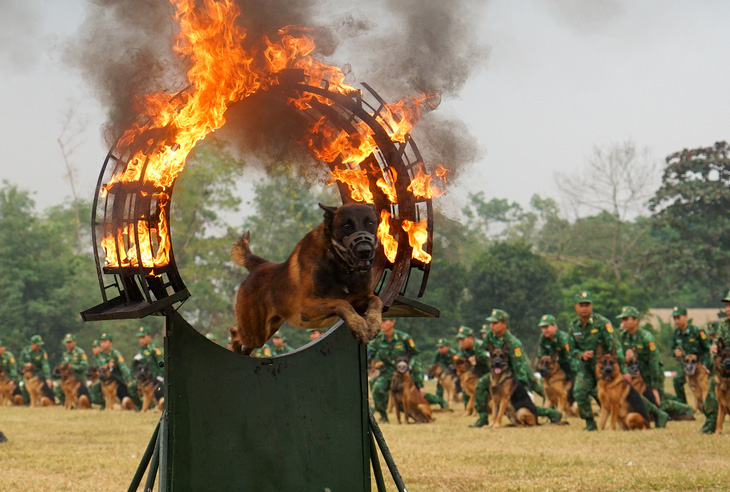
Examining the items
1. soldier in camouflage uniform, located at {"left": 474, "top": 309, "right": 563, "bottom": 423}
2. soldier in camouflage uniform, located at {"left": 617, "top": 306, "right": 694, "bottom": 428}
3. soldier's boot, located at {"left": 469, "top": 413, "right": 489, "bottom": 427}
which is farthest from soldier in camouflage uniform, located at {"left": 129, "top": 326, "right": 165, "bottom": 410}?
soldier in camouflage uniform, located at {"left": 617, "top": 306, "right": 694, "bottom": 428}

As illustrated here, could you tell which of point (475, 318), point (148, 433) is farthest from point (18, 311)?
point (148, 433)

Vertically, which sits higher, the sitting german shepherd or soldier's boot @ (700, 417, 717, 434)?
the sitting german shepherd

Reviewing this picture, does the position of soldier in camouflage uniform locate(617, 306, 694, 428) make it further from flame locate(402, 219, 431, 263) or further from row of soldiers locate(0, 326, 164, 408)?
flame locate(402, 219, 431, 263)

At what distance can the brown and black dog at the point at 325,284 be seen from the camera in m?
6.21

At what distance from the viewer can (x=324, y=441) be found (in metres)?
6.99

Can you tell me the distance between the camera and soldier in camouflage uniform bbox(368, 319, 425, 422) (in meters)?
19.1

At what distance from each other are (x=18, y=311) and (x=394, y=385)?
85.1ft

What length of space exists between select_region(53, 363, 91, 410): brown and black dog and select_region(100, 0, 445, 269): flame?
64.6 feet

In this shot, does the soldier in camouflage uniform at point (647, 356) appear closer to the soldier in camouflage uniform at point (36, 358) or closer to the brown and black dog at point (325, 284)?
the brown and black dog at point (325, 284)

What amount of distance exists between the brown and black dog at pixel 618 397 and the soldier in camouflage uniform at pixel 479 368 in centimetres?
241

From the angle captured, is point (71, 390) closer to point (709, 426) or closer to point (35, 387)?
point (35, 387)

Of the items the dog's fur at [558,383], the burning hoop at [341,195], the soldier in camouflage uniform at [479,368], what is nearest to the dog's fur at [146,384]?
the soldier in camouflage uniform at [479,368]

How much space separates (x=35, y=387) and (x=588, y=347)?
17232 millimetres

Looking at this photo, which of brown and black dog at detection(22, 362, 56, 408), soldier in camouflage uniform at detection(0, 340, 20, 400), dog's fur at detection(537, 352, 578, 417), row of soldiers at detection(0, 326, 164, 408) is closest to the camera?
dog's fur at detection(537, 352, 578, 417)
